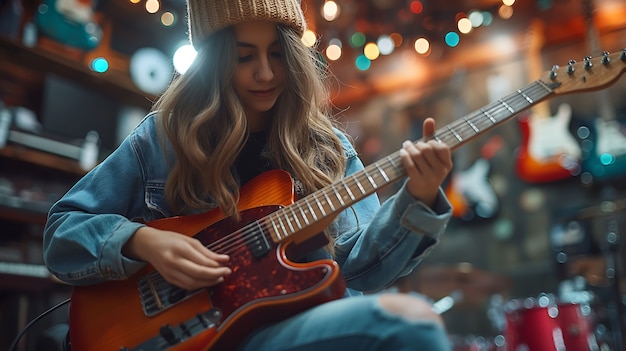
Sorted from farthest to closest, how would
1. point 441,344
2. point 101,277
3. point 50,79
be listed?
1. point 50,79
2. point 101,277
3. point 441,344

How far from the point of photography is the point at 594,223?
5074mm

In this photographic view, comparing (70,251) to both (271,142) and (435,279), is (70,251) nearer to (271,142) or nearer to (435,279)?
(271,142)

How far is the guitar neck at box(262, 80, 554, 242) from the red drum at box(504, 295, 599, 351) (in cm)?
252

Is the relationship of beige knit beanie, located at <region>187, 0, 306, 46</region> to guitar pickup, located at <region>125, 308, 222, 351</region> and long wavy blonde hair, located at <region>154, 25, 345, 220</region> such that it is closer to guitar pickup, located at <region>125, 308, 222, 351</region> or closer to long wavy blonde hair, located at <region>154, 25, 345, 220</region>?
long wavy blonde hair, located at <region>154, 25, 345, 220</region>

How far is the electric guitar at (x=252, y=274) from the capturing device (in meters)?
1.10

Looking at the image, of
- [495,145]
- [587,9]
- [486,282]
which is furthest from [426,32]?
[486,282]

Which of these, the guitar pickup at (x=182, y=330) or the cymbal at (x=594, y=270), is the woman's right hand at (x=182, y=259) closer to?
the guitar pickup at (x=182, y=330)

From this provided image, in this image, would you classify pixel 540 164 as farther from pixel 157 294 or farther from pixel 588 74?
pixel 157 294

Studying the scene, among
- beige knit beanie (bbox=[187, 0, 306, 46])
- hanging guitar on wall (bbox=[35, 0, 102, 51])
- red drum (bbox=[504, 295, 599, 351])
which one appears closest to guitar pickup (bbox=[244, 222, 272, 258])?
beige knit beanie (bbox=[187, 0, 306, 46])

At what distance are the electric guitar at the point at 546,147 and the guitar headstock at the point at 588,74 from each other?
4138 millimetres

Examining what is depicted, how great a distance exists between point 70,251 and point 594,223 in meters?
4.79

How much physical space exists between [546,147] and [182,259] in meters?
4.84

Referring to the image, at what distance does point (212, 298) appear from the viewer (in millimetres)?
1163

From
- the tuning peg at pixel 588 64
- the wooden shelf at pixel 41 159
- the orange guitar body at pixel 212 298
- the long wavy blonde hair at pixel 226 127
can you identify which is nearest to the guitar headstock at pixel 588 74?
the tuning peg at pixel 588 64
